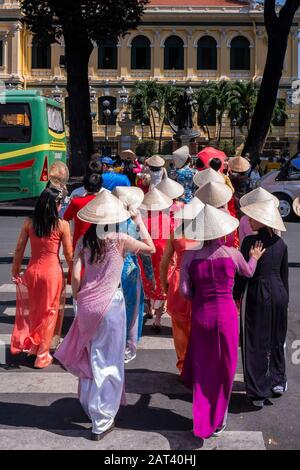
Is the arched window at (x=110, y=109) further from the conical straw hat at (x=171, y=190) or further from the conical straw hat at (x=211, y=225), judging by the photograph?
the conical straw hat at (x=211, y=225)

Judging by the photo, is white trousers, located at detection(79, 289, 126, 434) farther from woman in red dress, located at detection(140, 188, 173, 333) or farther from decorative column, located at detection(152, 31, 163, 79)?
decorative column, located at detection(152, 31, 163, 79)

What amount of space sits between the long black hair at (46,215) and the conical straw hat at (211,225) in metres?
1.58

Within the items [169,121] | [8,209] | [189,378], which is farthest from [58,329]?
[169,121]

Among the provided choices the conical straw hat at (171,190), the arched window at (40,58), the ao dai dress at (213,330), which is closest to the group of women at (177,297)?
the ao dai dress at (213,330)

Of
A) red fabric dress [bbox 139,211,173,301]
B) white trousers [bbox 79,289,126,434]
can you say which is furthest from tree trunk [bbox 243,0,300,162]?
white trousers [bbox 79,289,126,434]

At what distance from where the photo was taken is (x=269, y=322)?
5.23 meters

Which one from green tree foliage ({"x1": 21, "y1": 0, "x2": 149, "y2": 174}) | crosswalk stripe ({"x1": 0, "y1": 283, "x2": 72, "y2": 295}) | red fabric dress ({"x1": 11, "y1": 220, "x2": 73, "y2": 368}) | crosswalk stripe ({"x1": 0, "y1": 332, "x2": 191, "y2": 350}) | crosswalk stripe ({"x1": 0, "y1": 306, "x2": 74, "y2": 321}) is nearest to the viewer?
red fabric dress ({"x1": 11, "y1": 220, "x2": 73, "y2": 368})

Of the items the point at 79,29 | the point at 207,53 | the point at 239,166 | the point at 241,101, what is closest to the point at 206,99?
the point at 241,101

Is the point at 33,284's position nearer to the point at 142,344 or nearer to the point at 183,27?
the point at 142,344

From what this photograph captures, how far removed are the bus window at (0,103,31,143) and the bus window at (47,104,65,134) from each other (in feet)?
2.60

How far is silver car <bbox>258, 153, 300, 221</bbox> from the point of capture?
18.7 meters

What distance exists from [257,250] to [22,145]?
15.1 m

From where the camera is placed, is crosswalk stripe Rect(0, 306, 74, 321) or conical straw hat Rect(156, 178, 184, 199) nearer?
conical straw hat Rect(156, 178, 184, 199)

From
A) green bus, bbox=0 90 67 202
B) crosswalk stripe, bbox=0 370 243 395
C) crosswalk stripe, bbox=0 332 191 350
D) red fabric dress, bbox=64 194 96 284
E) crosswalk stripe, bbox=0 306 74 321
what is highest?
green bus, bbox=0 90 67 202
